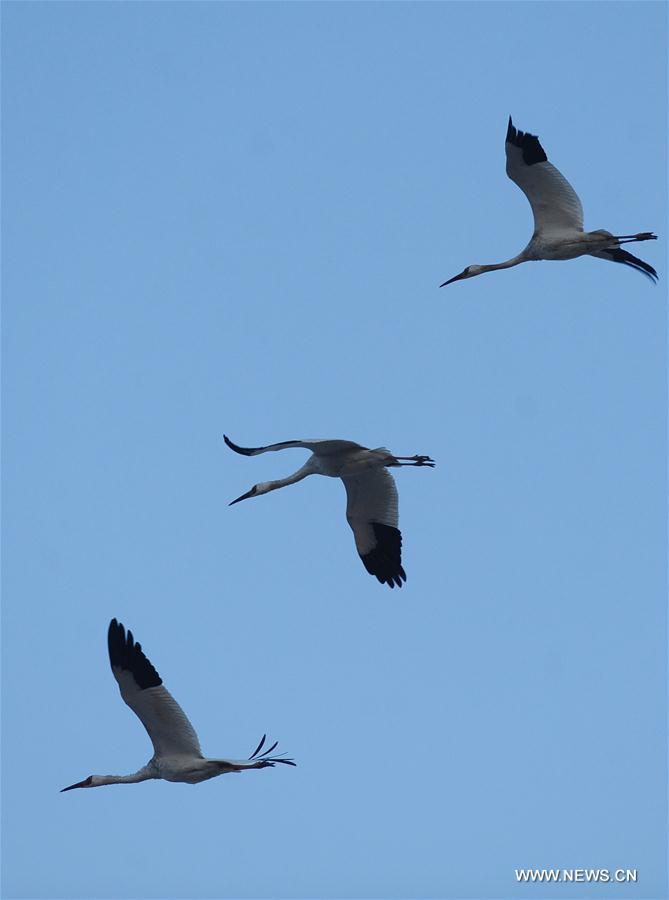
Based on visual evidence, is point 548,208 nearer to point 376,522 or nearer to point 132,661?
point 376,522

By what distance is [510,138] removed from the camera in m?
21.5

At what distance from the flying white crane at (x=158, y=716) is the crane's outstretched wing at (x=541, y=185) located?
7851 millimetres

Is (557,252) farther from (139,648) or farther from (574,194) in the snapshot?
(139,648)

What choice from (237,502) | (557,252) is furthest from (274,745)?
(557,252)

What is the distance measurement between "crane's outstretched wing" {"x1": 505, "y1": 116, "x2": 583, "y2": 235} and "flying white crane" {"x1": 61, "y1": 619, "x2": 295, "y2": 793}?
7.85 meters

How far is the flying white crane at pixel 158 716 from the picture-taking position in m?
18.5

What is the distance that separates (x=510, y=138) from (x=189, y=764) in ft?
29.2

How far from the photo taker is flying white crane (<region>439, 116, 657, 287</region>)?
21438 mm

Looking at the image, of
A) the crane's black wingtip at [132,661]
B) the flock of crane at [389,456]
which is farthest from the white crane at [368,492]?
the crane's black wingtip at [132,661]

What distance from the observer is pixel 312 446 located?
1967cm

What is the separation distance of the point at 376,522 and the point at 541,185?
4867 millimetres

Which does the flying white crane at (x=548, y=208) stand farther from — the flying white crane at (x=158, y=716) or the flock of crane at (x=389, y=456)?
the flying white crane at (x=158, y=716)

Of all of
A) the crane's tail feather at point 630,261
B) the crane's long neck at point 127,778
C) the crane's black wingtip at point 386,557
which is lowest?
the crane's long neck at point 127,778

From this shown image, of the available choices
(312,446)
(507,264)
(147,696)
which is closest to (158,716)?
(147,696)
